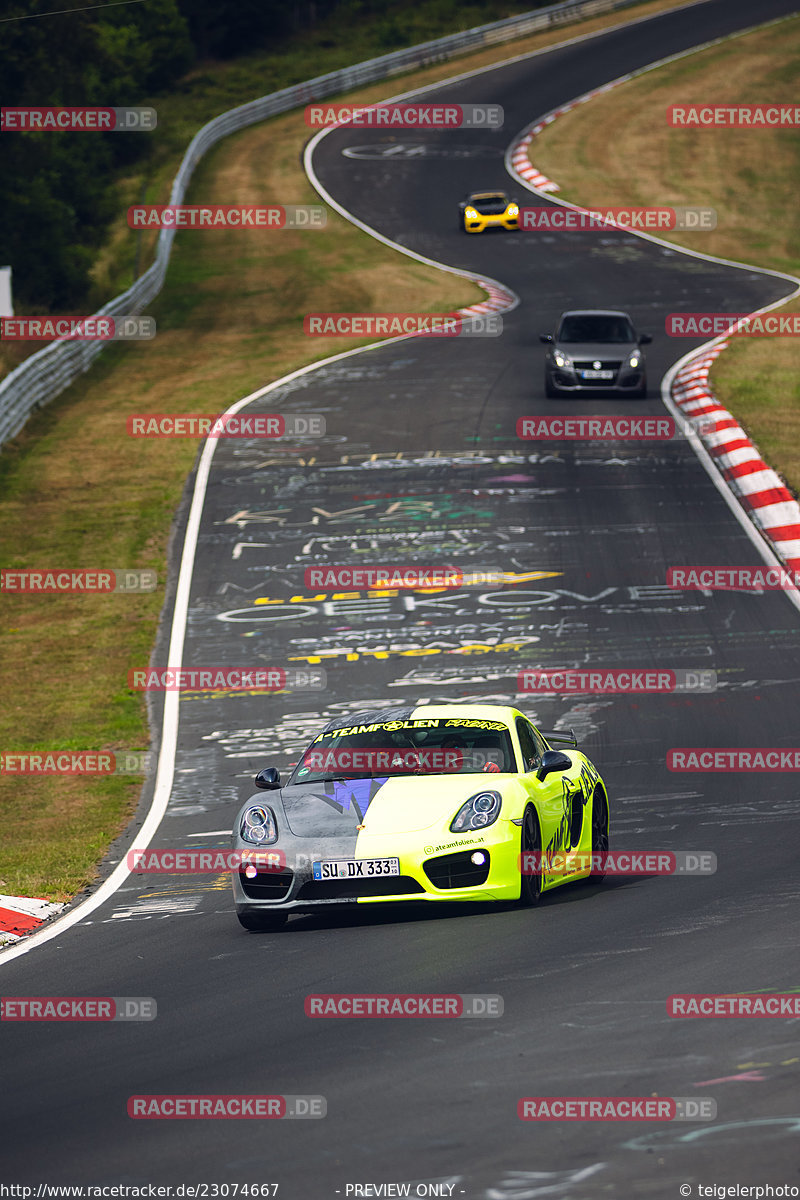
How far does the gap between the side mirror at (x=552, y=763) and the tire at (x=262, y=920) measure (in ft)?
5.81

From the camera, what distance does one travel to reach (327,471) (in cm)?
2800

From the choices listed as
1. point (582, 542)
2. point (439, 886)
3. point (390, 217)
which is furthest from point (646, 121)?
point (439, 886)

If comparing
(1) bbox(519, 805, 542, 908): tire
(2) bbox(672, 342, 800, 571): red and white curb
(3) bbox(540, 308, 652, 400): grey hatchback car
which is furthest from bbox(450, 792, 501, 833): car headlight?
(3) bbox(540, 308, 652, 400): grey hatchback car

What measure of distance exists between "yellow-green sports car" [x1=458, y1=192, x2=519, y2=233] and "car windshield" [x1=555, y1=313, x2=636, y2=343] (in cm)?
1992

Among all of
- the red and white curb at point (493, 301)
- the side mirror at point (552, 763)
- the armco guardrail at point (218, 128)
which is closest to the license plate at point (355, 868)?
the side mirror at point (552, 763)

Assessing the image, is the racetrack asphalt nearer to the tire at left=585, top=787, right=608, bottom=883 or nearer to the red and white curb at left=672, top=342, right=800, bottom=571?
the tire at left=585, top=787, right=608, bottom=883

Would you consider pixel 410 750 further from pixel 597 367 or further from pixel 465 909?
pixel 597 367

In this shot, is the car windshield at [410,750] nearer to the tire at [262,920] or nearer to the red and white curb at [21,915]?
the tire at [262,920]

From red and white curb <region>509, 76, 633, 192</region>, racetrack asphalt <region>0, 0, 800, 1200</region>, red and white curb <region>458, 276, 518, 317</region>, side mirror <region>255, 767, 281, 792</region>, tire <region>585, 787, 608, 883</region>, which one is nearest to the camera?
racetrack asphalt <region>0, 0, 800, 1200</region>

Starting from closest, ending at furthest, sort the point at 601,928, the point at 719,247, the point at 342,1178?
the point at 342,1178, the point at 601,928, the point at 719,247

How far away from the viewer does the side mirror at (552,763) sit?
10.3 metres

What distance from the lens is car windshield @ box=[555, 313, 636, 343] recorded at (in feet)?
104

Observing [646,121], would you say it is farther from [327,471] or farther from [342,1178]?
[342,1178]

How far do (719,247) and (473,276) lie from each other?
918cm
